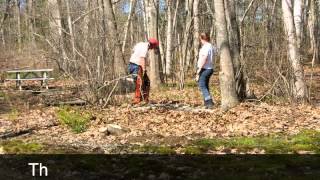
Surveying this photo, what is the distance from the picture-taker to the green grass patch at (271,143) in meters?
7.23

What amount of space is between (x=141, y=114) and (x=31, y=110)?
3.23 meters

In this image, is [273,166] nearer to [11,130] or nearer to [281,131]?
[281,131]

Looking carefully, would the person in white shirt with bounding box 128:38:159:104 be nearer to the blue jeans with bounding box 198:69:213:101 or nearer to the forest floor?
the forest floor

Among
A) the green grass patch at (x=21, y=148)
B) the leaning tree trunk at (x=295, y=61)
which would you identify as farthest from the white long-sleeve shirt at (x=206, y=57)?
the green grass patch at (x=21, y=148)

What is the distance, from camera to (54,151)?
7.54m

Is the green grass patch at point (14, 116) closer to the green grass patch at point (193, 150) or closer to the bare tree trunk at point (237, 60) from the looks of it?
the bare tree trunk at point (237, 60)

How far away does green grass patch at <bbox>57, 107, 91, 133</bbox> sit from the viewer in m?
9.38

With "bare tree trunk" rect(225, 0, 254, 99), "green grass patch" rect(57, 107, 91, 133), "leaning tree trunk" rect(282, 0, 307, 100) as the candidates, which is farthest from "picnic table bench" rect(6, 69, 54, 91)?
"leaning tree trunk" rect(282, 0, 307, 100)

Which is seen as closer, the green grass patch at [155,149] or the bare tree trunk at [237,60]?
the green grass patch at [155,149]

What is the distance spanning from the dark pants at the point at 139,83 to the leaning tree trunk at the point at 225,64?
2181 mm

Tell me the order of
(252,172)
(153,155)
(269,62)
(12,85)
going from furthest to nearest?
(12,85) < (269,62) < (153,155) < (252,172)

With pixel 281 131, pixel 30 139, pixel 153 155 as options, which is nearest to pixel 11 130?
pixel 30 139

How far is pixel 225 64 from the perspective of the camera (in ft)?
36.2

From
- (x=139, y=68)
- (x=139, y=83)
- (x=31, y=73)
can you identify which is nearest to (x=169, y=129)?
(x=139, y=83)
